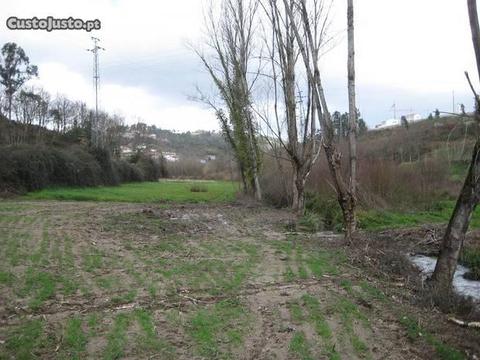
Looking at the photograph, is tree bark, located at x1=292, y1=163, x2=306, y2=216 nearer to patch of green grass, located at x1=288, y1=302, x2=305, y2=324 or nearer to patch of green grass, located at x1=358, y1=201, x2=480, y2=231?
patch of green grass, located at x1=358, y1=201, x2=480, y2=231

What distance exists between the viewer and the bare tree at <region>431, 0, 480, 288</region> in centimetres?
640

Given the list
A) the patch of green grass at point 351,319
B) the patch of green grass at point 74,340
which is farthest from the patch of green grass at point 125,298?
the patch of green grass at point 351,319

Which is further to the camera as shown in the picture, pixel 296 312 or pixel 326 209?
pixel 326 209

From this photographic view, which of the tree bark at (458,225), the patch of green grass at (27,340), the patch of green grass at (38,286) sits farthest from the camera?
the tree bark at (458,225)

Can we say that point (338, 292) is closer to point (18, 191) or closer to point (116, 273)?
point (116, 273)

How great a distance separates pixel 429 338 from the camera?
500 centimetres

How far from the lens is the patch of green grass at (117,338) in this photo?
4.34 metres

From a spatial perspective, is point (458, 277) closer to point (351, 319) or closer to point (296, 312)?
point (351, 319)

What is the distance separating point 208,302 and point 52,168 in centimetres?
2267

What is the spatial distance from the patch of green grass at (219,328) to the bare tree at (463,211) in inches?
121

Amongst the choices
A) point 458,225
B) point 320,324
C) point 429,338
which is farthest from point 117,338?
point 458,225

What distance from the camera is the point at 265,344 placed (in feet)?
15.6

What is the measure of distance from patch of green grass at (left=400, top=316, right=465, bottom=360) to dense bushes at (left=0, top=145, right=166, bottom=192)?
2065 cm

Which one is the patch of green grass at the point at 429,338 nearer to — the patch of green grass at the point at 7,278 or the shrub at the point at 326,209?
the patch of green grass at the point at 7,278
